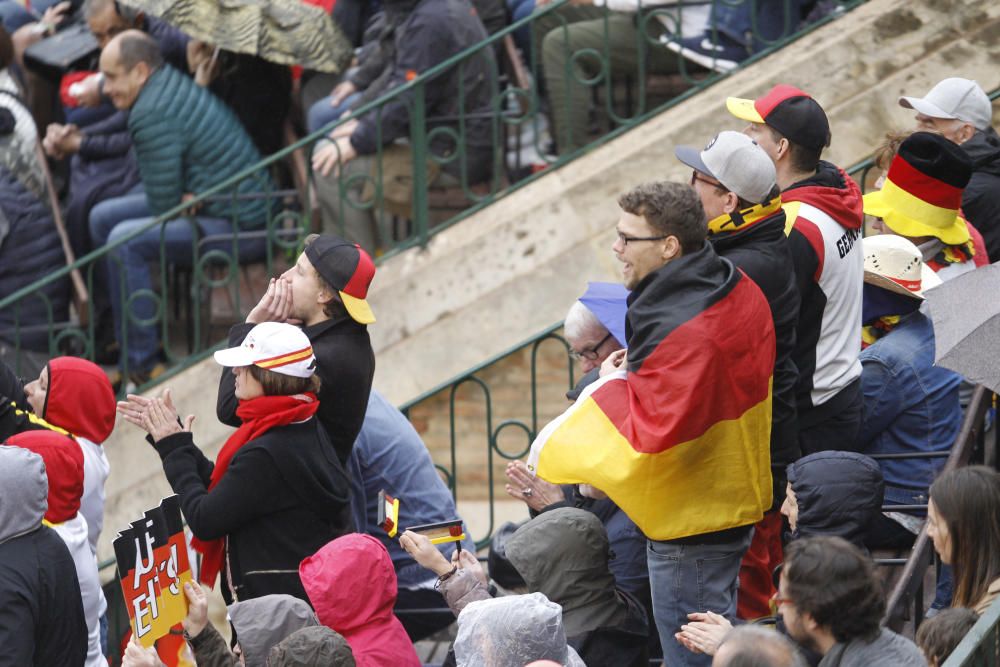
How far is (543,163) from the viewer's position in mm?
9156

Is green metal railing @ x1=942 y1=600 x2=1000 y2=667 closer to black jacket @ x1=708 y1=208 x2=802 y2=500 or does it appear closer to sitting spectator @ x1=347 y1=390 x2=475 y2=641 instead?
black jacket @ x1=708 y1=208 x2=802 y2=500

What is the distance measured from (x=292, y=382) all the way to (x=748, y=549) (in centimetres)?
155

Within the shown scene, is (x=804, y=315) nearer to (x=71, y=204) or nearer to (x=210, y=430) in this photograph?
(x=210, y=430)


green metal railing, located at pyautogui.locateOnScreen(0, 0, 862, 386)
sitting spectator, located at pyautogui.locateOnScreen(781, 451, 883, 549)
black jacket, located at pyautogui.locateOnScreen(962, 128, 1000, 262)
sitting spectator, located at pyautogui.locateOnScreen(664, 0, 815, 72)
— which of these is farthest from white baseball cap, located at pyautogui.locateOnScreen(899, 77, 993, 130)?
sitting spectator, located at pyautogui.locateOnScreen(781, 451, 883, 549)

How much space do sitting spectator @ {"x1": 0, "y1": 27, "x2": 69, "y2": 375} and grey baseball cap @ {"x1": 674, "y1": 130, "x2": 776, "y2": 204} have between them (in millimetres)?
4896

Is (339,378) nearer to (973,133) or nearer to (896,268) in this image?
(896,268)

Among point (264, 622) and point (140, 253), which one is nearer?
point (264, 622)

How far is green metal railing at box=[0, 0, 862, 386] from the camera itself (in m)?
8.23

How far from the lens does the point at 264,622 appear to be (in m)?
4.56

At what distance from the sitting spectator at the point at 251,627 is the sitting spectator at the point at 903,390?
2148 millimetres

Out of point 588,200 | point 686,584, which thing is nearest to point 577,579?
point 686,584

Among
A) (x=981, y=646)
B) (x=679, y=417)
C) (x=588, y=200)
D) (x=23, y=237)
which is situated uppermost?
(x=981, y=646)

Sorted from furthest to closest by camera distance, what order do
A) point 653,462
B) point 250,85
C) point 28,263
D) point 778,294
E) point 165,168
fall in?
1. point 250,85
2. point 28,263
3. point 165,168
4. point 778,294
5. point 653,462

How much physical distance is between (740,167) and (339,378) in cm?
150
